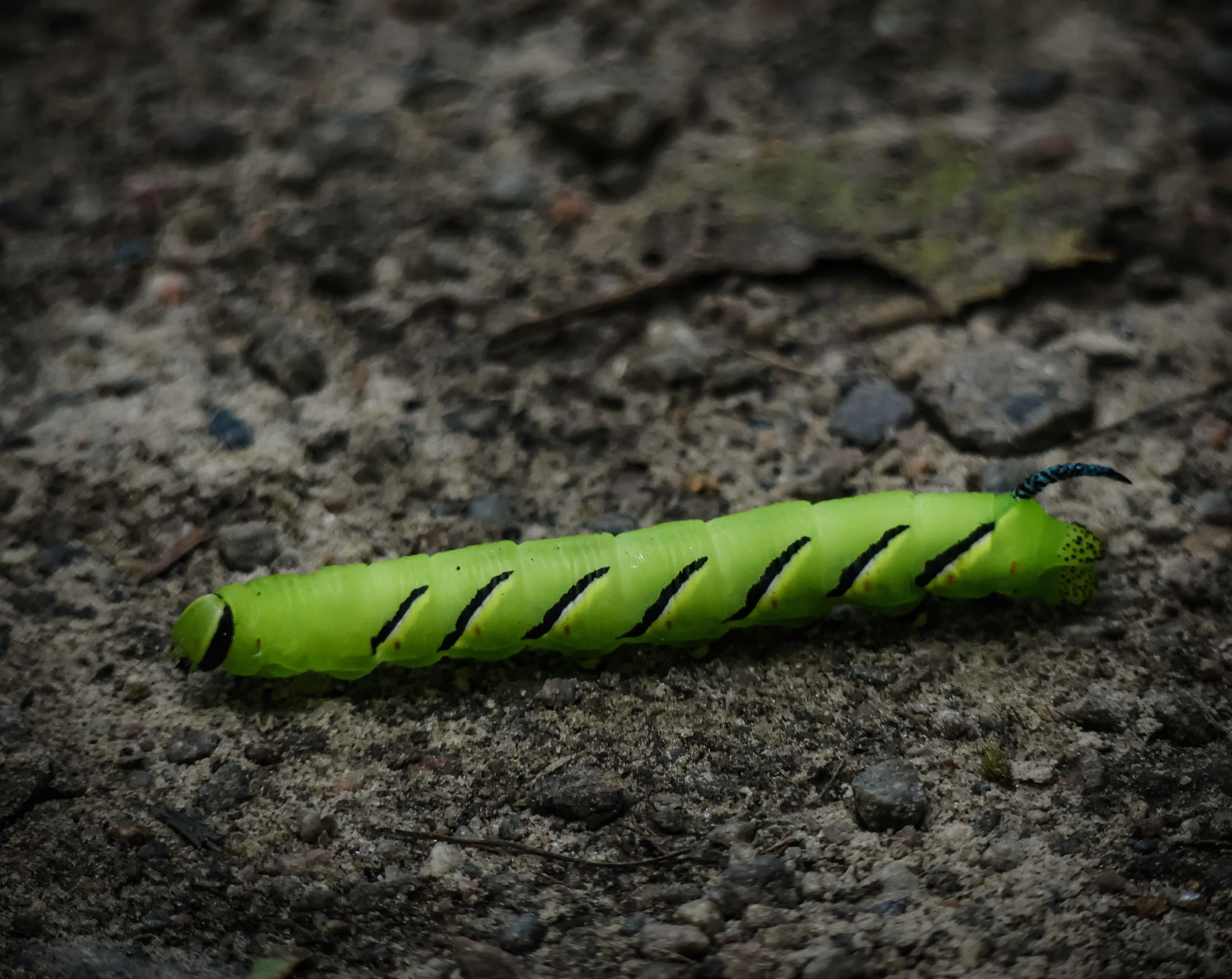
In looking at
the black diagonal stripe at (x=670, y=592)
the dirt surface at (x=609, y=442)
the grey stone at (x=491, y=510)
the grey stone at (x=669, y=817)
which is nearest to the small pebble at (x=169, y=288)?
the dirt surface at (x=609, y=442)

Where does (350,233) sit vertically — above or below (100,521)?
above

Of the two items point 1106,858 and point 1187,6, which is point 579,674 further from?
point 1187,6

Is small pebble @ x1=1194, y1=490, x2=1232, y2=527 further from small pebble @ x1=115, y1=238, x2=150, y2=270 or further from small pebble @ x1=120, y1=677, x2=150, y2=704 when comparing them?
small pebble @ x1=115, y1=238, x2=150, y2=270

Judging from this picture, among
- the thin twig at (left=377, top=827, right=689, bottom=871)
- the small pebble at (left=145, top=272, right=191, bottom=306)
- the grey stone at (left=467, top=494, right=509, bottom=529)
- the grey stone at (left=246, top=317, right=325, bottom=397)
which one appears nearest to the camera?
the thin twig at (left=377, top=827, right=689, bottom=871)

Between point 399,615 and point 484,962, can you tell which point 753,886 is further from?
point 399,615

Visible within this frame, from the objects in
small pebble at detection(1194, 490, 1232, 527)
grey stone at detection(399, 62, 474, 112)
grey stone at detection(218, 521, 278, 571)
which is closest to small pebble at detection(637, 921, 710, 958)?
grey stone at detection(218, 521, 278, 571)

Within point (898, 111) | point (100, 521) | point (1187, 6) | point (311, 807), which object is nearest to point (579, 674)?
point (311, 807)
